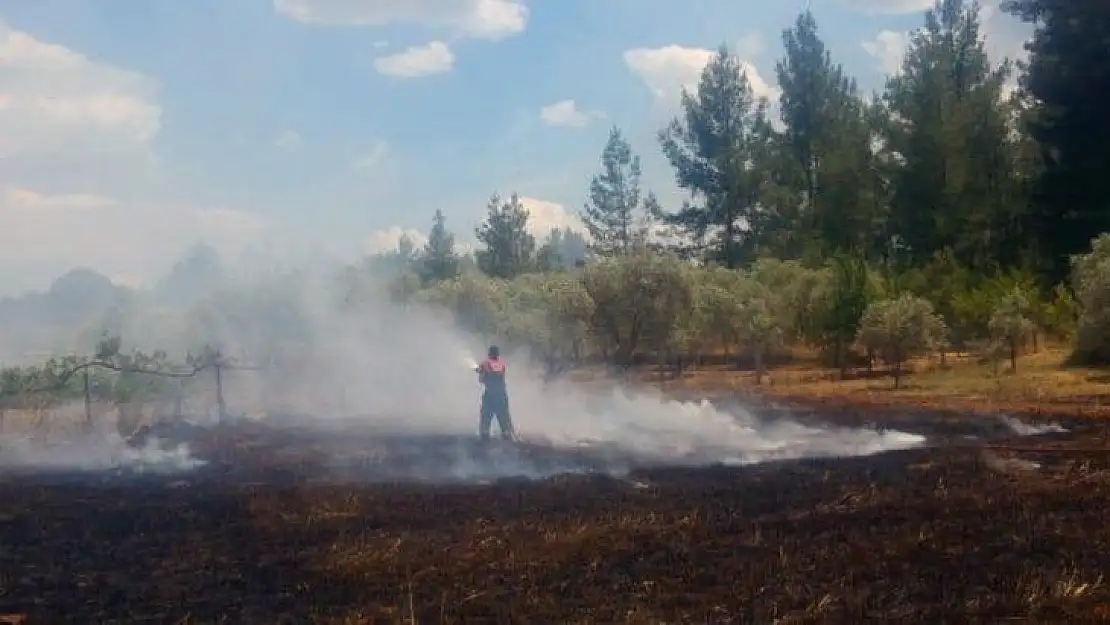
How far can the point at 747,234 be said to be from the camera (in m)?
72.2

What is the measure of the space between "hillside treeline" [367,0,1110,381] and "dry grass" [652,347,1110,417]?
1002mm

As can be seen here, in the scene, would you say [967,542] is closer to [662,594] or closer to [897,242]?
[662,594]

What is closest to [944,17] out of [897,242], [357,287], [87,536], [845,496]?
[897,242]

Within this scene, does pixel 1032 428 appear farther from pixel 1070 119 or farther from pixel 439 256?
pixel 439 256

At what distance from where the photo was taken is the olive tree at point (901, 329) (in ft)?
123

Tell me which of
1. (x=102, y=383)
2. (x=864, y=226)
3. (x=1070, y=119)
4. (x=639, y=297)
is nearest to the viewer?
(x=102, y=383)

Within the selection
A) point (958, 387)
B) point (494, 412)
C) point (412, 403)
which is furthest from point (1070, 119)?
point (494, 412)

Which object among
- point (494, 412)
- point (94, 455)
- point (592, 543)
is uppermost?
point (494, 412)

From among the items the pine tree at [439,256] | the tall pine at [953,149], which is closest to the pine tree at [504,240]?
the pine tree at [439,256]

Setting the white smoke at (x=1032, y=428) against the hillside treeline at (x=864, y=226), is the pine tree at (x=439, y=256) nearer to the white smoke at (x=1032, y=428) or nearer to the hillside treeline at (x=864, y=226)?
the hillside treeline at (x=864, y=226)

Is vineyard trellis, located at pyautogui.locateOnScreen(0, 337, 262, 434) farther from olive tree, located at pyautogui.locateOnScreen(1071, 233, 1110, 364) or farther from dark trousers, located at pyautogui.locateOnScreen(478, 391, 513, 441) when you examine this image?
olive tree, located at pyautogui.locateOnScreen(1071, 233, 1110, 364)

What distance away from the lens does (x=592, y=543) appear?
13.8 metres

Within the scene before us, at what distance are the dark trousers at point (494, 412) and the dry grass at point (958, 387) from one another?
10.7m

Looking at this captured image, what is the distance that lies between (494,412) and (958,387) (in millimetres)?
16109
